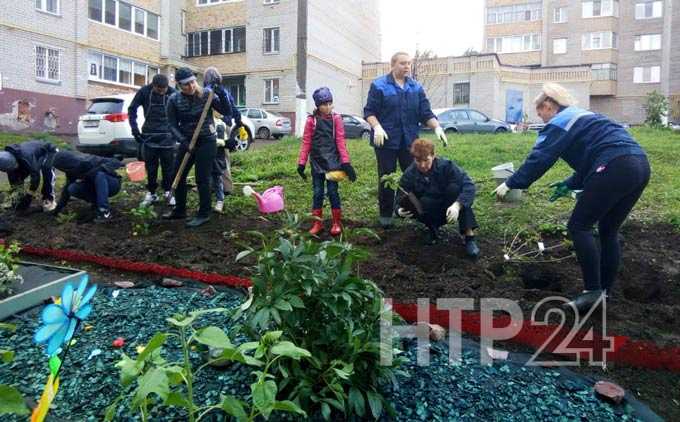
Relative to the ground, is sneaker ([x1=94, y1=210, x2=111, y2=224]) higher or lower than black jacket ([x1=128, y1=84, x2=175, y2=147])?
lower

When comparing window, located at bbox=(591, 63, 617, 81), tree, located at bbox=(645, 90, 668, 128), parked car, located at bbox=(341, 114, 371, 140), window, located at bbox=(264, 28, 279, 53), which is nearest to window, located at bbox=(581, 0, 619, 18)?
window, located at bbox=(591, 63, 617, 81)

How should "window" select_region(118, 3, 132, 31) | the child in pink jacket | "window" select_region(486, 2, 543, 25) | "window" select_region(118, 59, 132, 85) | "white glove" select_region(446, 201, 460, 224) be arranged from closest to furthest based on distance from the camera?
"white glove" select_region(446, 201, 460, 224), the child in pink jacket, "window" select_region(118, 59, 132, 85), "window" select_region(118, 3, 132, 31), "window" select_region(486, 2, 543, 25)

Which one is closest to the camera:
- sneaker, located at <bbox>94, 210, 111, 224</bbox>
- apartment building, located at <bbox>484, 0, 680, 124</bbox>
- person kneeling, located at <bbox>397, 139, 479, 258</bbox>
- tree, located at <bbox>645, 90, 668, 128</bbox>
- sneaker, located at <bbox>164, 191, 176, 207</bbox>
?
person kneeling, located at <bbox>397, 139, 479, 258</bbox>

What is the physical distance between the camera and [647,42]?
4222 centimetres

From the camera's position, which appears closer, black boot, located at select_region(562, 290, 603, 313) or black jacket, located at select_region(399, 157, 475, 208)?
black boot, located at select_region(562, 290, 603, 313)

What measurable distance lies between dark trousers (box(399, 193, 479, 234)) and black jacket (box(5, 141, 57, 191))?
12.7ft

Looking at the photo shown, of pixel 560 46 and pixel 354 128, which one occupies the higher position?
pixel 560 46

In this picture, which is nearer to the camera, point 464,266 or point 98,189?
point 464,266

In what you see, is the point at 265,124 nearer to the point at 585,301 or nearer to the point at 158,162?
the point at 158,162

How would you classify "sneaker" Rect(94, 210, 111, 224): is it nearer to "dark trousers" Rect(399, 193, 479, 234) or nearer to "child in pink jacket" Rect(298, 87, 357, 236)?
"child in pink jacket" Rect(298, 87, 357, 236)

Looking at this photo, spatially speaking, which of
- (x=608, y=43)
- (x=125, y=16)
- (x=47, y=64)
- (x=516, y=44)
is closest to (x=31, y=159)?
(x=47, y=64)

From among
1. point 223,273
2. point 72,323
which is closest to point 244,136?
point 223,273

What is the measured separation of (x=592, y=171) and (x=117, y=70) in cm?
2505

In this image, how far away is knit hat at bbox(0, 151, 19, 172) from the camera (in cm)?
569
